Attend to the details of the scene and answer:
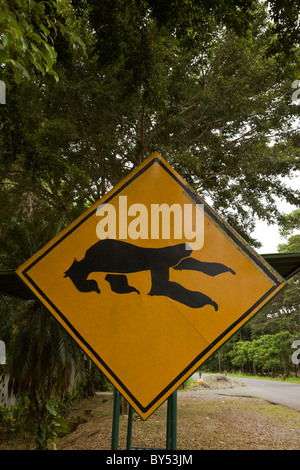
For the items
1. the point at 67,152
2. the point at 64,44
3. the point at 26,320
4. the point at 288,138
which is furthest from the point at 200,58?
the point at 26,320

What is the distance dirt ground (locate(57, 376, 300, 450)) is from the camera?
814 centimetres

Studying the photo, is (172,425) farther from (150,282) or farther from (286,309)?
(286,309)

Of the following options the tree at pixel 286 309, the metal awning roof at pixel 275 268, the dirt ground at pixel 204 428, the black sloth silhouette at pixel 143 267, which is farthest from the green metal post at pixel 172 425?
the tree at pixel 286 309

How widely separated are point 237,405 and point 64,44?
13261 millimetres

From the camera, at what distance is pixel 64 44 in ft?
20.0

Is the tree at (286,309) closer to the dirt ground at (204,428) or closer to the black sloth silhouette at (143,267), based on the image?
the dirt ground at (204,428)

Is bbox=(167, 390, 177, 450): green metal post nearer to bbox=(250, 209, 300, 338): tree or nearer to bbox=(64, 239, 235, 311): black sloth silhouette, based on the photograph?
bbox=(64, 239, 235, 311): black sloth silhouette

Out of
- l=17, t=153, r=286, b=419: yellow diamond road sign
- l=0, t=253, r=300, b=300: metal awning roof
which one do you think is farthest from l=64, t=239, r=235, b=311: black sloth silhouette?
l=0, t=253, r=300, b=300: metal awning roof

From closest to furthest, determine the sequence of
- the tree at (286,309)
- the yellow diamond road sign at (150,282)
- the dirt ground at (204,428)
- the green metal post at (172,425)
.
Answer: the yellow diamond road sign at (150,282) → the green metal post at (172,425) → the dirt ground at (204,428) → the tree at (286,309)

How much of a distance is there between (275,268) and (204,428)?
819 cm

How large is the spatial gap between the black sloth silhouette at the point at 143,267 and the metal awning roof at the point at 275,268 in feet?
1.33

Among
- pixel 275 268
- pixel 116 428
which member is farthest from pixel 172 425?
pixel 275 268

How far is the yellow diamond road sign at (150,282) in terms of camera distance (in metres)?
1.73

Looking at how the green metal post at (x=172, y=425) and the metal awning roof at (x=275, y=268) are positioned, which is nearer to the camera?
the green metal post at (x=172, y=425)
